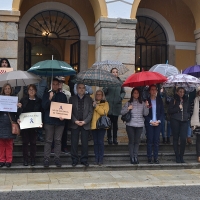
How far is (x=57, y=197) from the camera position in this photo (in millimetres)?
5930

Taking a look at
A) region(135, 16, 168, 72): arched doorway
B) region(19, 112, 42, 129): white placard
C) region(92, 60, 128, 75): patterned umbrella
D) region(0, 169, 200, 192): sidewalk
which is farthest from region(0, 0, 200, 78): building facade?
region(0, 169, 200, 192): sidewalk

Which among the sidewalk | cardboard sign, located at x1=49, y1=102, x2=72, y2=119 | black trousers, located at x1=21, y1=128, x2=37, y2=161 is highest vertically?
cardboard sign, located at x1=49, y1=102, x2=72, y2=119

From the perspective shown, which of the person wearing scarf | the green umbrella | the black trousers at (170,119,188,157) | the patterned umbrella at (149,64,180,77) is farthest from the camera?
the patterned umbrella at (149,64,180,77)

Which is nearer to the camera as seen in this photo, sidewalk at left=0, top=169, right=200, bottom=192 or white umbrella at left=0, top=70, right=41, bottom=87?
sidewalk at left=0, top=169, right=200, bottom=192

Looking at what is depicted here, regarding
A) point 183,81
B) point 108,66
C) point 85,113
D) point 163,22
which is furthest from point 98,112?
point 163,22

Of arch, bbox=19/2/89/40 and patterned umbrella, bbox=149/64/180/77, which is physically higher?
arch, bbox=19/2/89/40

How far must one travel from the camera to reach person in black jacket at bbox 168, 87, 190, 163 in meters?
8.78

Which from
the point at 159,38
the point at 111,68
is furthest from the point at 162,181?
the point at 159,38

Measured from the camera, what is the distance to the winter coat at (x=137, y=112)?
854 centimetres

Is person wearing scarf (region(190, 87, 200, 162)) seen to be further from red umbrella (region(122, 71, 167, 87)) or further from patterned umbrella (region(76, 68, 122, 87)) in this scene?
patterned umbrella (region(76, 68, 122, 87))

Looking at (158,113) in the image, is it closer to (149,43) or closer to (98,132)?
(98,132)

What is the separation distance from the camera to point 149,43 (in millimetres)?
14086

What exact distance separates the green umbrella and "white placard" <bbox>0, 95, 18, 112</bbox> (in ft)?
2.49

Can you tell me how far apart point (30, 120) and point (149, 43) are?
24.7ft
